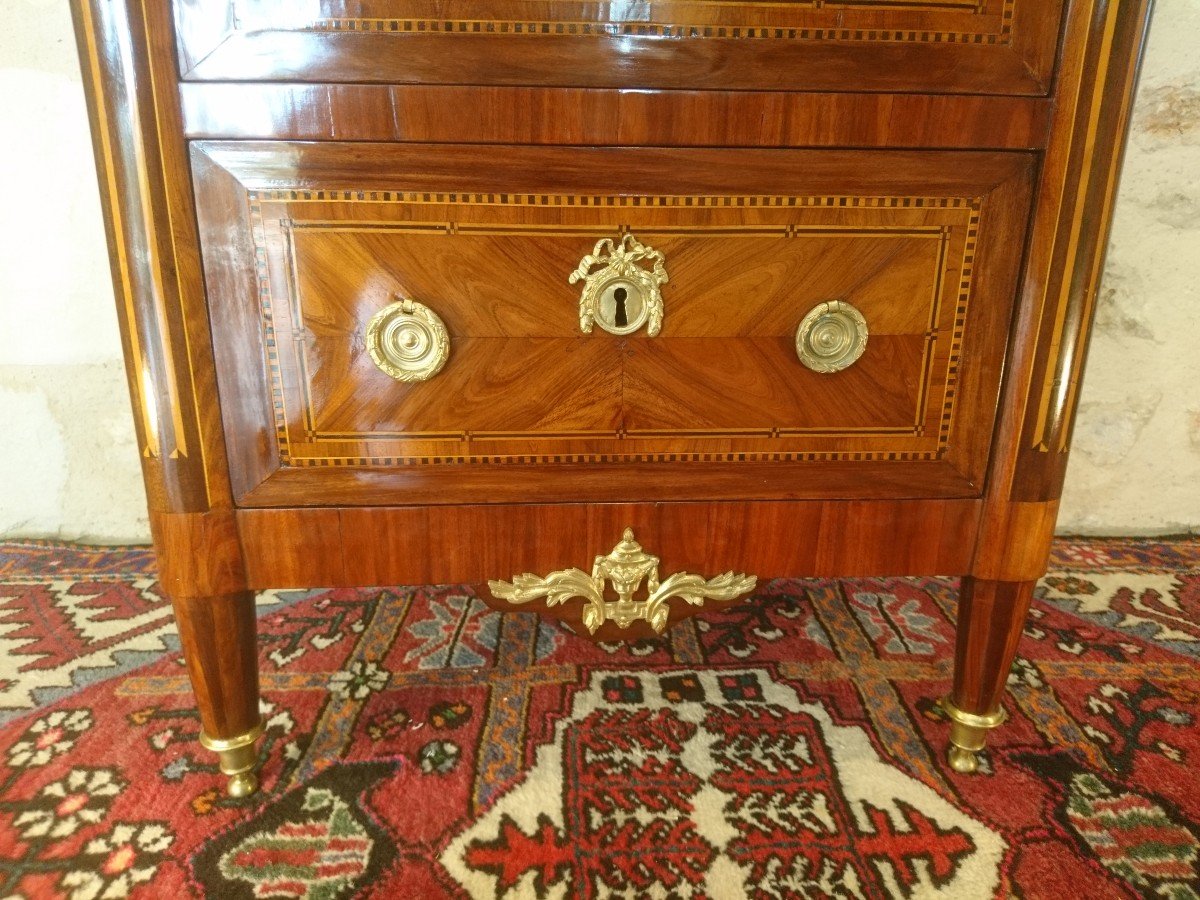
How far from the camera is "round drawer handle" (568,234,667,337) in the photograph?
635mm

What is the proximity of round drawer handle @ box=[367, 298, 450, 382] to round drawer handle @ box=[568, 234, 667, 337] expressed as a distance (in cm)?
13

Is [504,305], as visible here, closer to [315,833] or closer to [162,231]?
[162,231]

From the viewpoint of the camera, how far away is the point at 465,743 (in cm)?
87

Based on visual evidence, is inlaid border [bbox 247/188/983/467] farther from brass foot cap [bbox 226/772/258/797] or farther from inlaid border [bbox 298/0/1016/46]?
brass foot cap [bbox 226/772/258/797]

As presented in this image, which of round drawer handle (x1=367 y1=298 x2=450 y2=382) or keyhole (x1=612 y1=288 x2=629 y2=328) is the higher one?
keyhole (x1=612 y1=288 x2=629 y2=328)

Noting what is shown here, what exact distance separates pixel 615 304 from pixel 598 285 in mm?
24

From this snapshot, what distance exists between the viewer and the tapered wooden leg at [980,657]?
76cm

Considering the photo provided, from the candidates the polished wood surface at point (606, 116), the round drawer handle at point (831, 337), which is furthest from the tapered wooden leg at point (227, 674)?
the round drawer handle at point (831, 337)

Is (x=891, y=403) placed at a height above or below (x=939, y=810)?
above

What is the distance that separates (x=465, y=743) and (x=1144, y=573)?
1219 millimetres

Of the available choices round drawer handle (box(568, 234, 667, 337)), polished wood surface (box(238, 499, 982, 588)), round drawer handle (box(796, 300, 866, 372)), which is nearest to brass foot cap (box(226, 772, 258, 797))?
polished wood surface (box(238, 499, 982, 588))

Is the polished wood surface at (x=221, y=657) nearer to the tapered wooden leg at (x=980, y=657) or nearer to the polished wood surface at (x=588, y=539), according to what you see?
the polished wood surface at (x=588, y=539)

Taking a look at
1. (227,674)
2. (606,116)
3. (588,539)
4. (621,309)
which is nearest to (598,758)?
(588,539)

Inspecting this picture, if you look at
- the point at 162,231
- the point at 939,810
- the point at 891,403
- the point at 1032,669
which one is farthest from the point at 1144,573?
the point at 162,231
